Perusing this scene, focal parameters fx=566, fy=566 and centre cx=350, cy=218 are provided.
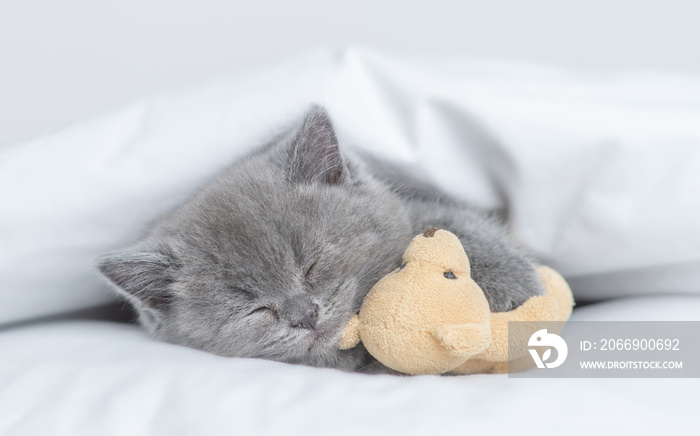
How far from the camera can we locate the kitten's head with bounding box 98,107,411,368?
40.9 inches

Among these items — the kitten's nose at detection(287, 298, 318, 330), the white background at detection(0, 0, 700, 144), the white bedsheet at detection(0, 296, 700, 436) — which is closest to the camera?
the white bedsheet at detection(0, 296, 700, 436)

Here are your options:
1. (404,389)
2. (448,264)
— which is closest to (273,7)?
(448,264)

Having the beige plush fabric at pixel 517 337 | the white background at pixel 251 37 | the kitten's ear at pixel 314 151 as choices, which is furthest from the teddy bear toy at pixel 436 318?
the white background at pixel 251 37

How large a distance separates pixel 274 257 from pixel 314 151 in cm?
25

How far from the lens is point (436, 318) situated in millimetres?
886

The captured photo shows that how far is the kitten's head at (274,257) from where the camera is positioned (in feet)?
3.41

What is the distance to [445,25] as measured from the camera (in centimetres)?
233

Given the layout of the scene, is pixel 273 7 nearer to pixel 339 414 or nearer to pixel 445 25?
pixel 445 25

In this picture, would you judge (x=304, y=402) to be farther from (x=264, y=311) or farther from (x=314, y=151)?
(x=314, y=151)

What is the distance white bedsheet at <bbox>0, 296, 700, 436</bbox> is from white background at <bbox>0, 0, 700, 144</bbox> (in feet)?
4.96

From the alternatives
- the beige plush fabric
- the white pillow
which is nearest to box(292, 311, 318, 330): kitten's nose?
the beige plush fabric

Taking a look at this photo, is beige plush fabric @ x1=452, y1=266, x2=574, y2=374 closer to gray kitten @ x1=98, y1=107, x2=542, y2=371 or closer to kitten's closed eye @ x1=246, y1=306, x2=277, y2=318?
gray kitten @ x1=98, y1=107, x2=542, y2=371

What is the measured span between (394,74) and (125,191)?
25.3 inches

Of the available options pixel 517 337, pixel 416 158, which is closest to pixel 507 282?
pixel 517 337
